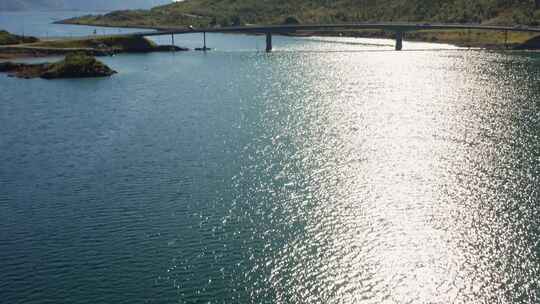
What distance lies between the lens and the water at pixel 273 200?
49.1 m

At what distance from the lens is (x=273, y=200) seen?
6844 centimetres

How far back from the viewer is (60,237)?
58875 millimetres

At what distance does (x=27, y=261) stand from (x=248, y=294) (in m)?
23.6

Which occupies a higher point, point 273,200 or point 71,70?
point 71,70

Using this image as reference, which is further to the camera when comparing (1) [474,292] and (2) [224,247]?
(2) [224,247]

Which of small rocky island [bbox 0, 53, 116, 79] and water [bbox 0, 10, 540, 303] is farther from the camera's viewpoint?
small rocky island [bbox 0, 53, 116, 79]

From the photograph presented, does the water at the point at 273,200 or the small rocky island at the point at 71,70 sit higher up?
the small rocky island at the point at 71,70

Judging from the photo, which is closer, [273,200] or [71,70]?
[273,200]

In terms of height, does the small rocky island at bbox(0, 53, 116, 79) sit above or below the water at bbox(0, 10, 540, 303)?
above

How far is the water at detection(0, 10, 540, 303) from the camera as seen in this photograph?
49.1m

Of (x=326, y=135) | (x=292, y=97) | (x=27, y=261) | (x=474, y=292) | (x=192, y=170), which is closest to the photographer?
(x=474, y=292)

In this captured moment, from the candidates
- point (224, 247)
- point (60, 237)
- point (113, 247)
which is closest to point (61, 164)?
point (60, 237)

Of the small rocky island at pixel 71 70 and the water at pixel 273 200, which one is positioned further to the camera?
the small rocky island at pixel 71 70

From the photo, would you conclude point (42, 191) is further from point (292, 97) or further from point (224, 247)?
point (292, 97)
